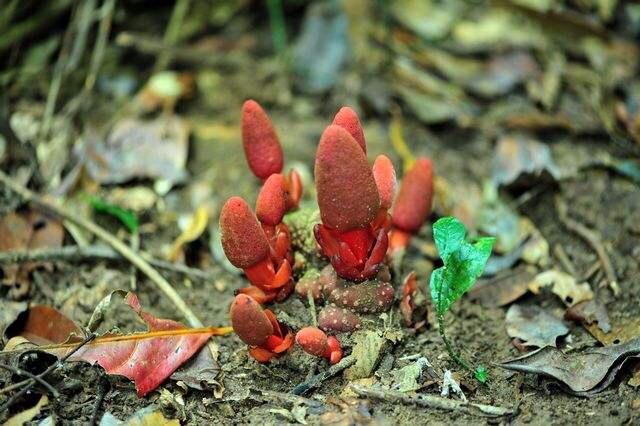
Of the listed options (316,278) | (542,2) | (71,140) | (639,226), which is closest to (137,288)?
(316,278)

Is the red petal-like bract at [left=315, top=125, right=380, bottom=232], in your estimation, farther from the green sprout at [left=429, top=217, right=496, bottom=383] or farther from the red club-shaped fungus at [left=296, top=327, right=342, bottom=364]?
the red club-shaped fungus at [left=296, top=327, right=342, bottom=364]

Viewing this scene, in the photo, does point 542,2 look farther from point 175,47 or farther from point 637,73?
point 175,47

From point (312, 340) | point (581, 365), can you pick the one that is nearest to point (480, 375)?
point (581, 365)

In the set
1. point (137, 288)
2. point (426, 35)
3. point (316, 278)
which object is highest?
point (426, 35)

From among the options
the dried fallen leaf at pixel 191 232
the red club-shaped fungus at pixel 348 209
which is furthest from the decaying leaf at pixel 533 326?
the dried fallen leaf at pixel 191 232

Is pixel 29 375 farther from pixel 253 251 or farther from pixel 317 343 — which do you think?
pixel 317 343

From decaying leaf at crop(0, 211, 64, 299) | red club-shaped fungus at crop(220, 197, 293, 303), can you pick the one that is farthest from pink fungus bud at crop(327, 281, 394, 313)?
decaying leaf at crop(0, 211, 64, 299)
